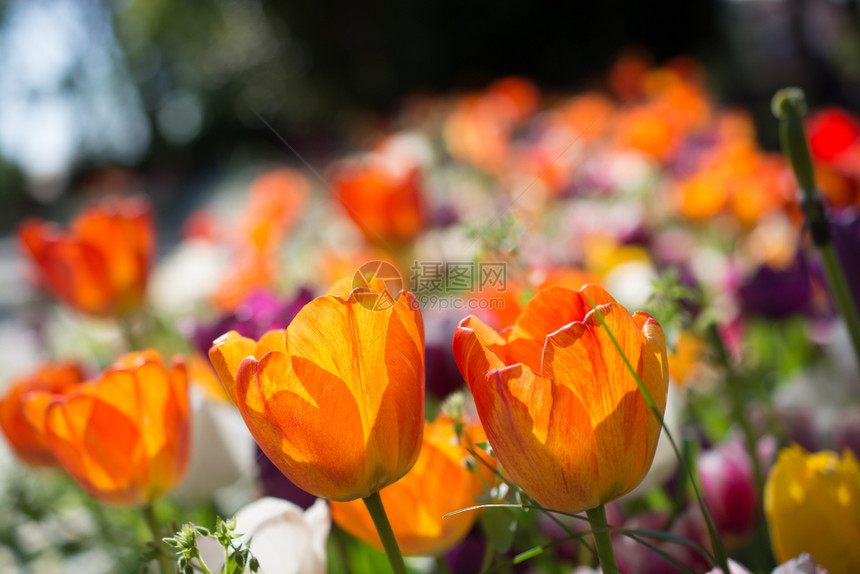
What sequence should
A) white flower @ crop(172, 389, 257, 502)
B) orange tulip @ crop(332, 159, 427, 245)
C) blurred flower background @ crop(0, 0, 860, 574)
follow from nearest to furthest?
blurred flower background @ crop(0, 0, 860, 574), white flower @ crop(172, 389, 257, 502), orange tulip @ crop(332, 159, 427, 245)

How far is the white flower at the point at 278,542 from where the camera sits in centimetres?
35

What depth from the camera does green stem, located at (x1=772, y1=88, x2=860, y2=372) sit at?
0.40m

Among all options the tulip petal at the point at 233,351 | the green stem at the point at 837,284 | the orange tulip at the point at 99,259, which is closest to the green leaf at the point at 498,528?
the tulip petal at the point at 233,351

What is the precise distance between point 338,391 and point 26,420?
1.12ft

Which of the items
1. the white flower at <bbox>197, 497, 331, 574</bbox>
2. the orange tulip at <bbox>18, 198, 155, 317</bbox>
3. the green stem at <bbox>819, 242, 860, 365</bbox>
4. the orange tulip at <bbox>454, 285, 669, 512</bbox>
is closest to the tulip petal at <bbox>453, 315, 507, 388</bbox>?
the orange tulip at <bbox>454, 285, 669, 512</bbox>

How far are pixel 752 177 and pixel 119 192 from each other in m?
4.49

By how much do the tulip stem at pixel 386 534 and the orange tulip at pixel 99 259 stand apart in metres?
0.60

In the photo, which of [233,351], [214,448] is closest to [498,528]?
[233,351]

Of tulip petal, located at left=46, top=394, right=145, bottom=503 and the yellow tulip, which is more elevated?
tulip petal, located at left=46, top=394, right=145, bottom=503

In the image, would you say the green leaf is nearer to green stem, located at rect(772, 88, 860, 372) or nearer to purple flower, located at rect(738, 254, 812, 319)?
green stem, located at rect(772, 88, 860, 372)

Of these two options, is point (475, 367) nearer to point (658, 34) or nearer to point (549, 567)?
point (549, 567)

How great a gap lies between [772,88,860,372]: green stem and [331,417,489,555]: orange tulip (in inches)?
8.9

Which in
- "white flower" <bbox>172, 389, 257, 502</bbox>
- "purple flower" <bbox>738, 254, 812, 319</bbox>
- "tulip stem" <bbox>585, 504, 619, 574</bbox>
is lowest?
"purple flower" <bbox>738, 254, 812, 319</bbox>

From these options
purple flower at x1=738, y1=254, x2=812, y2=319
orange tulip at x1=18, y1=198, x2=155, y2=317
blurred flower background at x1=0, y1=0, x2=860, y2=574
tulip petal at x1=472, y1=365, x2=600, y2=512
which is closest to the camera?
tulip petal at x1=472, y1=365, x2=600, y2=512
